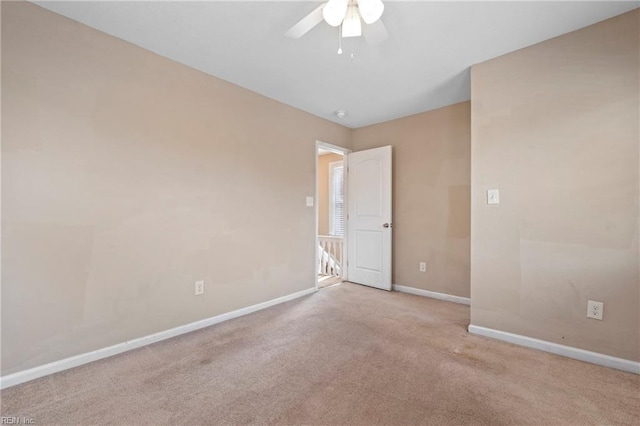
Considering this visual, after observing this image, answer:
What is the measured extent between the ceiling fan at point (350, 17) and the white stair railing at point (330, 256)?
3545 mm

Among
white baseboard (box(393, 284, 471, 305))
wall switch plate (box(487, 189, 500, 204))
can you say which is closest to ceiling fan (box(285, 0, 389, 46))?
wall switch plate (box(487, 189, 500, 204))

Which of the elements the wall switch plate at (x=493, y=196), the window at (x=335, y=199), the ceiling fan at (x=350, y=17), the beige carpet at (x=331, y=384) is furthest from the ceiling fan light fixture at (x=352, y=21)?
the window at (x=335, y=199)

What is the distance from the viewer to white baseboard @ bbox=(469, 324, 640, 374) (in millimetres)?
1882

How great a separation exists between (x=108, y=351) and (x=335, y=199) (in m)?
4.29

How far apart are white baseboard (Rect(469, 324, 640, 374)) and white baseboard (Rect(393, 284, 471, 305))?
90cm

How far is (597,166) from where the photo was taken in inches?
78.3

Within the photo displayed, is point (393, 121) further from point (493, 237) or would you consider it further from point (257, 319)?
point (257, 319)

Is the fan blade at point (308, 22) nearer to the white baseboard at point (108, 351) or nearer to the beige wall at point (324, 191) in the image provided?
the white baseboard at point (108, 351)

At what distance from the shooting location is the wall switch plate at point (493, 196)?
2.40m

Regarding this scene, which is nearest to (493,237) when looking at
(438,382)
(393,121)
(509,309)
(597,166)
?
(509,309)

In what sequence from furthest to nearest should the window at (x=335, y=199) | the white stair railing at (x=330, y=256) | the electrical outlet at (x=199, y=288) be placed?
the window at (x=335, y=199) → the white stair railing at (x=330, y=256) → the electrical outlet at (x=199, y=288)

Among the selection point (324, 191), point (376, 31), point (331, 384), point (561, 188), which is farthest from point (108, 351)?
point (324, 191)

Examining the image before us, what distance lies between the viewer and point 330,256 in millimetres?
5133

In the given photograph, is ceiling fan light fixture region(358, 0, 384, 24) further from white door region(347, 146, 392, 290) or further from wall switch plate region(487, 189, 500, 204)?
white door region(347, 146, 392, 290)
